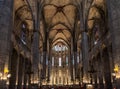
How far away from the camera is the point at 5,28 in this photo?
14258 millimetres

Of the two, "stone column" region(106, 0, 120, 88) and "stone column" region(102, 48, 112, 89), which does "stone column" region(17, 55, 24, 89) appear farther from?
"stone column" region(106, 0, 120, 88)

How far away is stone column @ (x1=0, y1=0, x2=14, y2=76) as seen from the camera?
13.7 metres

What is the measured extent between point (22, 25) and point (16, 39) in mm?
6653

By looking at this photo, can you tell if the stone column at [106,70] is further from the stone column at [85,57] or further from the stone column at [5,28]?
the stone column at [5,28]

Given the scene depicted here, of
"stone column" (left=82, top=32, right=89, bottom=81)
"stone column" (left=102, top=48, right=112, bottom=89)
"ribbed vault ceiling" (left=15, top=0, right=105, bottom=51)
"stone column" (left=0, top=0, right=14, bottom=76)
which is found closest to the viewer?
"stone column" (left=0, top=0, right=14, bottom=76)

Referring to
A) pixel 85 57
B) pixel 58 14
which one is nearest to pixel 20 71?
pixel 85 57

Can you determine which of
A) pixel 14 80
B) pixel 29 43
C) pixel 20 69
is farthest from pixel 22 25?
pixel 14 80

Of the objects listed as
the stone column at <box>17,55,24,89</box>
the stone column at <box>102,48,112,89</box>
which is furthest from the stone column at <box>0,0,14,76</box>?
the stone column at <box>102,48,112,89</box>

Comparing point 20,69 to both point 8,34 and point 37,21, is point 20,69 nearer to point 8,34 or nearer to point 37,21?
point 37,21

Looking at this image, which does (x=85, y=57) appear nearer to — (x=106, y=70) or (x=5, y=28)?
(x=106, y=70)

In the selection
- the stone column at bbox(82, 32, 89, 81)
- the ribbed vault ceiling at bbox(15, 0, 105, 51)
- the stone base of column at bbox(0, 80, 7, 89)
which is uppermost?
the ribbed vault ceiling at bbox(15, 0, 105, 51)

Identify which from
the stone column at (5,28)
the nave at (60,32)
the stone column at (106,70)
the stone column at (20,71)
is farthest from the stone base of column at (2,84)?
the stone column at (106,70)

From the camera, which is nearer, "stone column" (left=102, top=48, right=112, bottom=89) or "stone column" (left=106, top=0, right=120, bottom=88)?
"stone column" (left=106, top=0, right=120, bottom=88)

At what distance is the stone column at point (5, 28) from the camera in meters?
13.7
